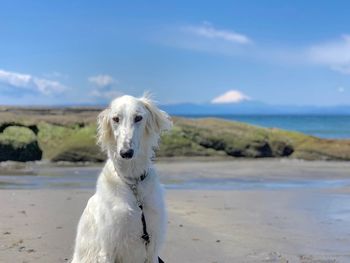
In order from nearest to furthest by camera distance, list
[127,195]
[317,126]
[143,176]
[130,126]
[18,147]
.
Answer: [130,126]
[127,195]
[143,176]
[18,147]
[317,126]

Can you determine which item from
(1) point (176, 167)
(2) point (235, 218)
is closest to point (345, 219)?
(2) point (235, 218)

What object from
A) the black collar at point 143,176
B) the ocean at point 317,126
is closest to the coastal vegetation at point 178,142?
→ the black collar at point 143,176

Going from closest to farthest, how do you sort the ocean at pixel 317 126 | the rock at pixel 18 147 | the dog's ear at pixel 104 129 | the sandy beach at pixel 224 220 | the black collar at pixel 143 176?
1. the dog's ear at pixel 104 129
2. the black collar at pixel 143 176
3. the sandy beach at pixel 224 220
4. the rock at pixel 18 147
5. the ocean at pixel 317 126

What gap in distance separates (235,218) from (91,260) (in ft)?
20.5

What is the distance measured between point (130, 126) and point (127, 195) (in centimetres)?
61

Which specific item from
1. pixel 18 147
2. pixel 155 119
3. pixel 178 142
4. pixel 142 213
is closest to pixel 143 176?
pixel 142 213

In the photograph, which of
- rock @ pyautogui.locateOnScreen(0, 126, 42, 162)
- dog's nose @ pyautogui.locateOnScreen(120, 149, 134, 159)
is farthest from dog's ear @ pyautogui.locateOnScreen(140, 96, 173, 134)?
rock @ pyautogui.locateOnScreen(0, 126, 42, 162)

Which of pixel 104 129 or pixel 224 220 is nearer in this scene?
pixel 104 129

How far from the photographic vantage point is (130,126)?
518 centimetres

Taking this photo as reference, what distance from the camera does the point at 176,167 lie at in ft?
68.6

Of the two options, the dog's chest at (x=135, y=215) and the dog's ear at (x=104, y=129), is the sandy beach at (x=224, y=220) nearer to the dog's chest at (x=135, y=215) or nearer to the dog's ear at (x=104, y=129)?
the dog's chest at (x=135, y=215)

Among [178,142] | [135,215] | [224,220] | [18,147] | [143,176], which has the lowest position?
[224,220]

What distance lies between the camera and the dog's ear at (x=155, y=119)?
5.41 m

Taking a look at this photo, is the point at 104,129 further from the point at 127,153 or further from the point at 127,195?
the point at 127,195
